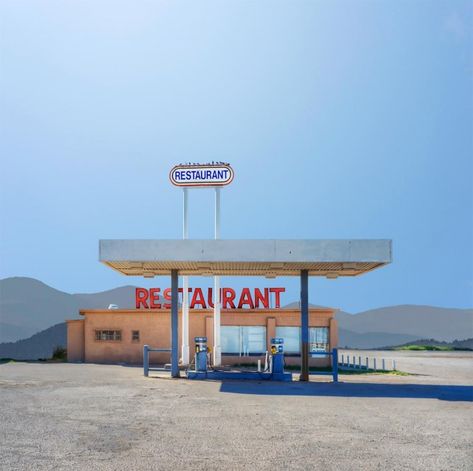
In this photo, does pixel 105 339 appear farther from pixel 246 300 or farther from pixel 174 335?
pixel 174 335

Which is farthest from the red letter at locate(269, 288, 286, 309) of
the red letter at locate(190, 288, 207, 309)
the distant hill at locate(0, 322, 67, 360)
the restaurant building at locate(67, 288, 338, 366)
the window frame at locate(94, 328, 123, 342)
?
the distant hill at locate(0, 322, 67, 360)

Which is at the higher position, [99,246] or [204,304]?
[99,246]

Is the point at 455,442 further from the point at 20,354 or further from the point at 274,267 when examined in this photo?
the point at 20,354

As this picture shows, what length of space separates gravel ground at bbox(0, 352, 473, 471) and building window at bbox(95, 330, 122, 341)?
1700 cm

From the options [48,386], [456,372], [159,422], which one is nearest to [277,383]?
[48,386]

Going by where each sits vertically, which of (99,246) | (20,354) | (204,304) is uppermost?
(99,246)

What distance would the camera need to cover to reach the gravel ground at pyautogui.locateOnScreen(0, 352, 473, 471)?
9.74 metres

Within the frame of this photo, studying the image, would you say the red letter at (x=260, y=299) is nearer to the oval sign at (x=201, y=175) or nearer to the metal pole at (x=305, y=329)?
the oval sign at (x=201, y=175)

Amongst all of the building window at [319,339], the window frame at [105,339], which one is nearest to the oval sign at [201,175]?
the building window at [319,339]

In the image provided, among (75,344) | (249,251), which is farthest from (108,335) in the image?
(249,251)

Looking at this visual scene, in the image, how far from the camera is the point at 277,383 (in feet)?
72.1

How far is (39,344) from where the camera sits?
7331 cm

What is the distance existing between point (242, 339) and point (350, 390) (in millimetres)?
17244

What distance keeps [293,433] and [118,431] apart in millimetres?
3502
